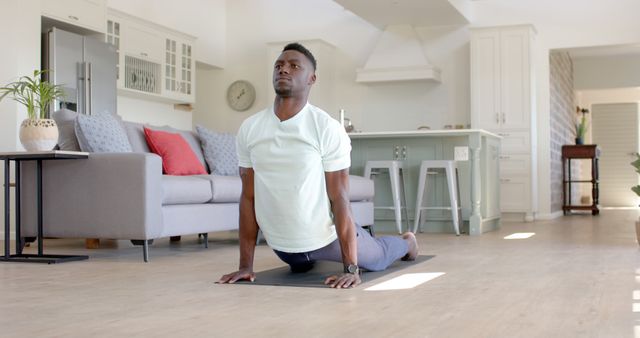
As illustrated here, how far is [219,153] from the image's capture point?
588 centimetres

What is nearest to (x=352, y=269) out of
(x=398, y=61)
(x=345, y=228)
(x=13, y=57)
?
(x=345, y=228)

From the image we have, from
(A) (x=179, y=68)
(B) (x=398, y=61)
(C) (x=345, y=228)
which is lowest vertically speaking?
(C) (x=345, y=228)

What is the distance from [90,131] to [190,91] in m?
4.93

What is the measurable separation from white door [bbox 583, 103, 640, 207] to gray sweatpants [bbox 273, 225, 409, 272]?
11.4 meters

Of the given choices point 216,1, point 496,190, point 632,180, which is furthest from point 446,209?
point 632,180

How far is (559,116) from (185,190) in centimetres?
697

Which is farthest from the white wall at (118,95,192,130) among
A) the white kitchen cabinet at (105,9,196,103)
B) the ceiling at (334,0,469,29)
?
the ceiling at (334,0,469,29)

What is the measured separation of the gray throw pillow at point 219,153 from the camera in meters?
5.83

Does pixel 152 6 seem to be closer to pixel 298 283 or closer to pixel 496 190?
pixel 496 190

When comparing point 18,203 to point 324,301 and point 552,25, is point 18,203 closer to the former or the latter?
point 324,301

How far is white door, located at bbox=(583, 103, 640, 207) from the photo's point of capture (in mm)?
14156

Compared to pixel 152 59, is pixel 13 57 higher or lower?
lower

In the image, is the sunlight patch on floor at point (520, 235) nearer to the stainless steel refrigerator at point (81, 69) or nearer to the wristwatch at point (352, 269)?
the wristwatch at point (352, 269)

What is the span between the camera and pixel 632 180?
46.2ft
